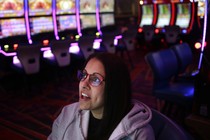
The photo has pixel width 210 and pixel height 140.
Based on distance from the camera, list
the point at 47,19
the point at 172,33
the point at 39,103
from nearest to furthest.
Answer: the point at 39,103
the point at 47,19
the point at 172,33

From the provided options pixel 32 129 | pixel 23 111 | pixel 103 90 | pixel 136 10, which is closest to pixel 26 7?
pixel 23 111

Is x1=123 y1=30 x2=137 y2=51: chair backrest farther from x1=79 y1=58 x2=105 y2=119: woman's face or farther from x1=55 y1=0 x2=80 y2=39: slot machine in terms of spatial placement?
x1=79 y1=58 x2=105 y2=119: woman's face

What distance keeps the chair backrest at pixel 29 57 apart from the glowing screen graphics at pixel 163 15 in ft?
13.8

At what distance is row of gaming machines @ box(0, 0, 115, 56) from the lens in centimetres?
416

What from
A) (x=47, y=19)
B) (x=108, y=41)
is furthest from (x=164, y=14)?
(x=47, y=19)

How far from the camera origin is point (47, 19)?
4.75 meters

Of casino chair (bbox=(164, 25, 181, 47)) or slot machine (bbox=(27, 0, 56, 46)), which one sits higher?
slot machine (bbox=(27, 0, 56, 46))

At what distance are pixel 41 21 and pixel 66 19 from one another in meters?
0.55

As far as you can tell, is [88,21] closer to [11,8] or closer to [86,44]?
[86,44]

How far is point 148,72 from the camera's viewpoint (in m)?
5.14

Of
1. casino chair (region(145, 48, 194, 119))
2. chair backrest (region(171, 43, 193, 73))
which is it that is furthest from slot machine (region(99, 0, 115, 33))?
casino chair (region(145, 48, 194, 119))

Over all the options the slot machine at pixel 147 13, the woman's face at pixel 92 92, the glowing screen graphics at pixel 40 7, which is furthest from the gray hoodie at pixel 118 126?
the slot machine at pixel 147 13

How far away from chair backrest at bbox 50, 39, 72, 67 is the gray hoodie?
296cm

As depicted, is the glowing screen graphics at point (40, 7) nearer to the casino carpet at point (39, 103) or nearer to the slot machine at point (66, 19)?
the slot machine at point (66, 19)
